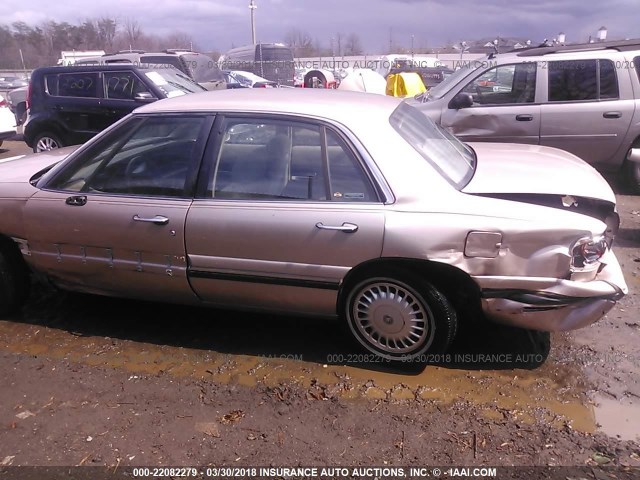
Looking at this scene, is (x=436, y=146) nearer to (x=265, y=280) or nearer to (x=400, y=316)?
(x=400, y=316)

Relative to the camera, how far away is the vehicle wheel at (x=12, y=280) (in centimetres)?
380

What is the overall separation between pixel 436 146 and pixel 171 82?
661cm

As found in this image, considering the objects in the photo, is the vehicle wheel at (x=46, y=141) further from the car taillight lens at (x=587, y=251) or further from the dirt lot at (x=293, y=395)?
the car taillight lens at (x=587, y=251)

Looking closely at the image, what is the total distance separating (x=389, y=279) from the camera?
3.05 meters

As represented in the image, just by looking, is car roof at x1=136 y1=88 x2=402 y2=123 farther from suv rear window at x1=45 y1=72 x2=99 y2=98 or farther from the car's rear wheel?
suv rear window at x1=45 y1=72 x2=99 y2=98

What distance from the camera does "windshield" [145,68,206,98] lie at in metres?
8.52

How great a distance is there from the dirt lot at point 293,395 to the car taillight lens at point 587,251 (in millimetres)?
729

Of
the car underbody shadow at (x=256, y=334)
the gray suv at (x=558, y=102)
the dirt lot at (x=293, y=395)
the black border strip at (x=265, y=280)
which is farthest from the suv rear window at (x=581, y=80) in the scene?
the black border strip at (x=265, y=280)

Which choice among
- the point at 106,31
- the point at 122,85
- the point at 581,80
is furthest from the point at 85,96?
the point at 106,31

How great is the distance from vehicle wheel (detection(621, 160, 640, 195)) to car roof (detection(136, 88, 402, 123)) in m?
4.71

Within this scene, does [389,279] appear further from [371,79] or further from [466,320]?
[371,79]

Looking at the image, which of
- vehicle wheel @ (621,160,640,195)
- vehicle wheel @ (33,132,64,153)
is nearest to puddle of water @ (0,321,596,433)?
vehicle wheel @ (621,160,640,195)

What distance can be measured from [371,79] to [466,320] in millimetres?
11510

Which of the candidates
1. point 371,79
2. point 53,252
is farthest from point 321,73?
point 53,252
